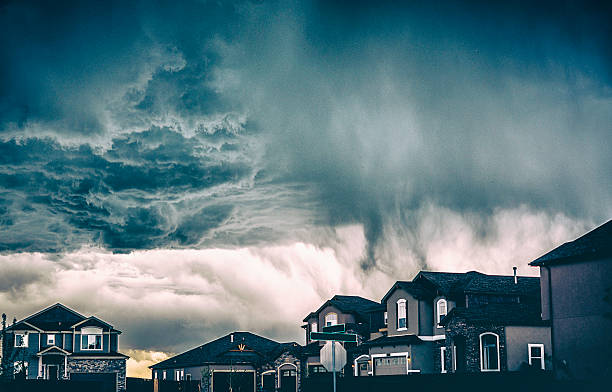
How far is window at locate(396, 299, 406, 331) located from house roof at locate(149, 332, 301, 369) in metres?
16.5

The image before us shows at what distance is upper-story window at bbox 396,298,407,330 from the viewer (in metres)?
57.2

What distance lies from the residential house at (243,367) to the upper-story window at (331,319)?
3.88 meters

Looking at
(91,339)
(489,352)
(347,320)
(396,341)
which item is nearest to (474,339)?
(489,352)

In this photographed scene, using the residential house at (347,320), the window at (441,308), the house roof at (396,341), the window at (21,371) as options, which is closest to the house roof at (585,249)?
the window at (441,308)

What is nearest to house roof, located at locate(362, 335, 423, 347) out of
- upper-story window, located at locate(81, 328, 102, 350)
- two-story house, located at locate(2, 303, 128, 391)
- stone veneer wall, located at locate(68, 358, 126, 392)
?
stone veneer wall, located at locate(68, 358, 126, 392)

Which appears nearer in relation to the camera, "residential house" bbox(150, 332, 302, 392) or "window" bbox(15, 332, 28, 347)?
"residential house" bbox(150, 332, 302, 392)

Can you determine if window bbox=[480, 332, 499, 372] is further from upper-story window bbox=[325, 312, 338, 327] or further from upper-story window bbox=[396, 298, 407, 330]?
upper-story window bbox=[325, 312, 338, 327]

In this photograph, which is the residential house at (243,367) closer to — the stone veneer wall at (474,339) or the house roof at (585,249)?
the stone veneer wall at (474,339)

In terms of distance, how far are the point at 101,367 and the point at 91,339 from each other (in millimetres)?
3153

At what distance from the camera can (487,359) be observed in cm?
4784

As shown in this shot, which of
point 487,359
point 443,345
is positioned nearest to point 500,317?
point 487,359

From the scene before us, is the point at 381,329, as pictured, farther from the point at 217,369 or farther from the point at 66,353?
the point at 66,353

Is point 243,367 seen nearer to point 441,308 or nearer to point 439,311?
point 439,311

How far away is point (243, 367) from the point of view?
74250 mm
